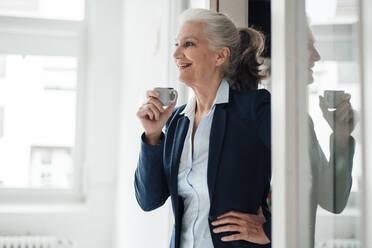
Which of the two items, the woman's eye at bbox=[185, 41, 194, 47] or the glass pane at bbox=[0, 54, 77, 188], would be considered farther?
the glass pane at bbox=[0, 54, 77, 188]

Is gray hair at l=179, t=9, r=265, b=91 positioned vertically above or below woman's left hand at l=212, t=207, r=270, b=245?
above

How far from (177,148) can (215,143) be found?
13cm

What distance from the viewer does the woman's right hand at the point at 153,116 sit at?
1323 millimetres

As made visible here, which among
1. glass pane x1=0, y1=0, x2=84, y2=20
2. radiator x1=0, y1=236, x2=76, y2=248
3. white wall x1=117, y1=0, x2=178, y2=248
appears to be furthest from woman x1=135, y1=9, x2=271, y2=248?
glass pane x1=0, y1=0, x2=84, y2=20

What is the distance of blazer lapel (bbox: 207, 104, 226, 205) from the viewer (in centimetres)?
119

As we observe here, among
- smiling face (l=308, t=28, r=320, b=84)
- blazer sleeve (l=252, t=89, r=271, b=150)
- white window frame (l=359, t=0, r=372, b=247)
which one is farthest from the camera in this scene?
blazer sleeve (l=252, t=89, r=271, b=150)

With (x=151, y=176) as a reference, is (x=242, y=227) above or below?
below

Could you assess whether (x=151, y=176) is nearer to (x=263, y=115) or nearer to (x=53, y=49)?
(x=263, y=115)

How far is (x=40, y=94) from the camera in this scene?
12.3ft

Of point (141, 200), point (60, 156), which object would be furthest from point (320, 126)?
point (60, 156)

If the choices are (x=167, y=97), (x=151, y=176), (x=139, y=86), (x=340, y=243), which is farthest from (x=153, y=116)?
(x=139, y=86)

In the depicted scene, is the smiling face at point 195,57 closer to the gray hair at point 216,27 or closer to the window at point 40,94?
the gray hair at point 216,27

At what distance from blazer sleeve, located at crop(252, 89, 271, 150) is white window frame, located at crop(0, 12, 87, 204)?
9.00 ft

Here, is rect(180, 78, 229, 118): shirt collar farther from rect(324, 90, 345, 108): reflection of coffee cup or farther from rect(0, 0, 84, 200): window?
rect(0, 0, 84, 200): window
